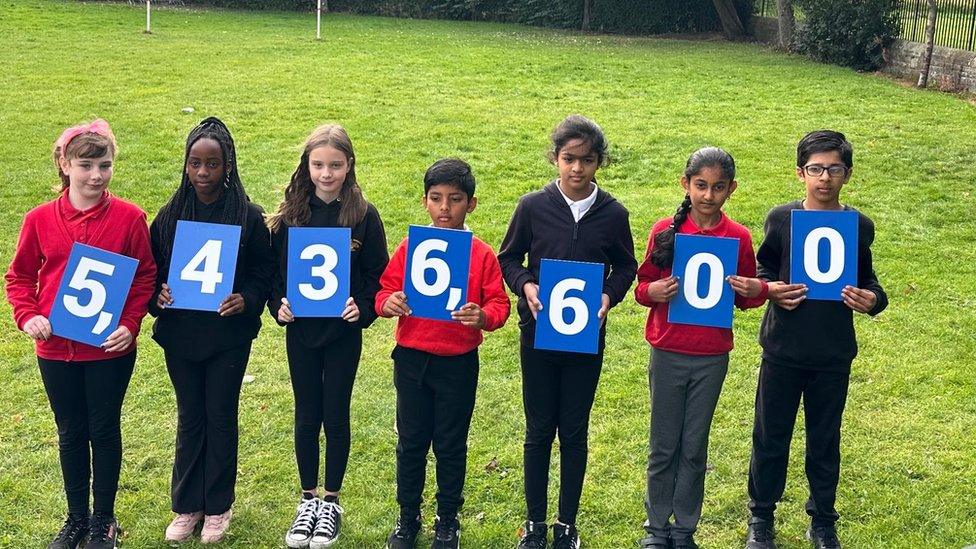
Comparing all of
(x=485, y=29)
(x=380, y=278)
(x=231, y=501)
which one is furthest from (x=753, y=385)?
(x=485, y=29)

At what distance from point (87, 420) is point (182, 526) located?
0.68 metres

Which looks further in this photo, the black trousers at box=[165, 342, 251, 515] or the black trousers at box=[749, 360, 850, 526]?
the black trousers at box=[165, 342, 251, 515]

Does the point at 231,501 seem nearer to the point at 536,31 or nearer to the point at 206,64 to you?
the point at 206,64

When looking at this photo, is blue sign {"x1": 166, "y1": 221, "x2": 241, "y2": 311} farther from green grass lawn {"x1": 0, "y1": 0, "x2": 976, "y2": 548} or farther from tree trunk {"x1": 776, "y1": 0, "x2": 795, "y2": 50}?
tree trunk {"x1": 776, "y1": 0, "x2": 795, "y2": 50}

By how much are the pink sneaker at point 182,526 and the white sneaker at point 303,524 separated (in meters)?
0.46

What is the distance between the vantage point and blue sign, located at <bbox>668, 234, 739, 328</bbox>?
4.10 metres

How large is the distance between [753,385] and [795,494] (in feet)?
4.68

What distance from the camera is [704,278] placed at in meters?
4.13

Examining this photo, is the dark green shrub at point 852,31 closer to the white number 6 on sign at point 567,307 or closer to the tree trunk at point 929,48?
the tree trunk at point 929,48

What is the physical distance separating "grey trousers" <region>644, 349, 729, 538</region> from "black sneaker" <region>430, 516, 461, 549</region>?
0.92 meters

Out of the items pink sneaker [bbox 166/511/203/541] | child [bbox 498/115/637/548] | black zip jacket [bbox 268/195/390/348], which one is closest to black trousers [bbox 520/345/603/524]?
child [bbox 498/115/637/548]

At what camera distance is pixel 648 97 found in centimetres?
1541

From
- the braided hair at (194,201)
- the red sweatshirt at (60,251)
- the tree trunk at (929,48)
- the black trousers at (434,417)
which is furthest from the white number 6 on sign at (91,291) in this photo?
the tree trunk at (929,48)

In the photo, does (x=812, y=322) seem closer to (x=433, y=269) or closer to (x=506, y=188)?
(x=433, y=269)
